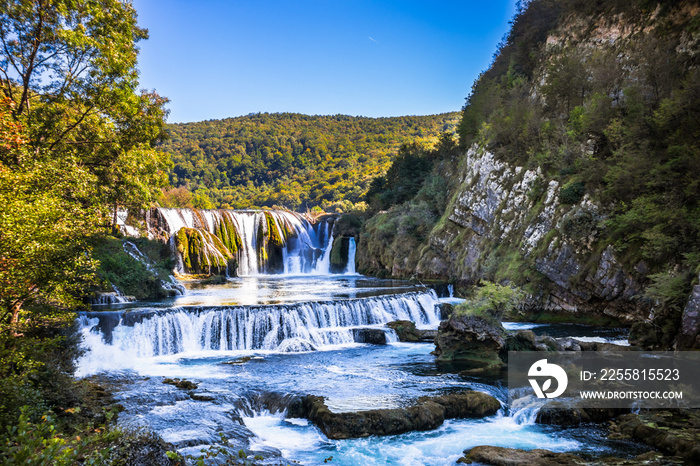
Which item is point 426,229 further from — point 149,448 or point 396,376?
point 149,448

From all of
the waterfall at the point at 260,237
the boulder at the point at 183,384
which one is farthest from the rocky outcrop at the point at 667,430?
the waterfall at the point at 260,237

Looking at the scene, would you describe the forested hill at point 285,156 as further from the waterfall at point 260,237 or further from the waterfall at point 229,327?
the waterfall at point 229,327

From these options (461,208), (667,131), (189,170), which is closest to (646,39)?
(667,131)

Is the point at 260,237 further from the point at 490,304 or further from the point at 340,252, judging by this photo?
the point at 490,304

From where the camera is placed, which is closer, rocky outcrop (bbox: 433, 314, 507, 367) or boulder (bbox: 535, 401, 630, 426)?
boulder (bbox: 535, 401, 630, 426)

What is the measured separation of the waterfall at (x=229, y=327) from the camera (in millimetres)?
14258

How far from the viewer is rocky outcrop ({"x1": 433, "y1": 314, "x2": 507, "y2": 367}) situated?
13120 millimetres

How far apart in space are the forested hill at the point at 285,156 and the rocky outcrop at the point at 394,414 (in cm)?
5926

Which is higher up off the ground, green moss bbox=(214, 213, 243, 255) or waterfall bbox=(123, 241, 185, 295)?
green moss bbox=(214, 213, 243, 255)

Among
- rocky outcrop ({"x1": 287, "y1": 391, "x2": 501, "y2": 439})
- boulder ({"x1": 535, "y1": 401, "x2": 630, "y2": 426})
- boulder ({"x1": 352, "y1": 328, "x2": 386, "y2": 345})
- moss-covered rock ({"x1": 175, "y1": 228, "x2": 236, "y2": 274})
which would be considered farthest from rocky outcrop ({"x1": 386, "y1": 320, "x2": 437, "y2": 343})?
moss-covered rock ({"x1": 175, "y1": 228, "x2": 236, "y2": 274})

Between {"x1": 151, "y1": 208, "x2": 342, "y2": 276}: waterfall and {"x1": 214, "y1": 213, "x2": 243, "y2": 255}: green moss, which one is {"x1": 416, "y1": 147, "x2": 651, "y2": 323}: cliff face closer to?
{"x1": 151, "y1": 208, "x2": 342, "y2": 276}: waterfall

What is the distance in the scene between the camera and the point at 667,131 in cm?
1445

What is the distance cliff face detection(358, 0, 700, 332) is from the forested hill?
42.7 metres

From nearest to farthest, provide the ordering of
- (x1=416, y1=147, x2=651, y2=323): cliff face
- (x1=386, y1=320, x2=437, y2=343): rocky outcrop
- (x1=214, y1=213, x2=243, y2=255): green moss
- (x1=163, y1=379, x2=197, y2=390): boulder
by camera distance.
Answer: (x1=163, y1=379, x2=197, y2=390): boulder, (x1=416, y1=147, x2=651, y2=323): cliff face, (x1=386, y1=320, x2=437, y2=343): rocky outcrop, (x1=214, y1=213, x2=243, y2=255): green moss
